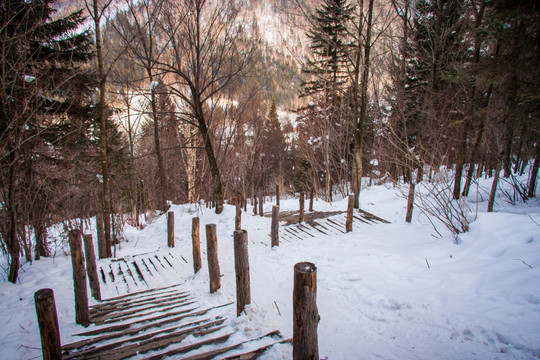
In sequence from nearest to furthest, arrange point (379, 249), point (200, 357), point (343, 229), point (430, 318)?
1. point (200, 357)
2. point (430, 318)
3. point (379, 249)
4. point (343, 229)

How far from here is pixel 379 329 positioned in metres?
3.06

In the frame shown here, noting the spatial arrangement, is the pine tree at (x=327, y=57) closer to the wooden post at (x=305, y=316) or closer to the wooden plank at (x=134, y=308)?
→ the wooden plank at (x=134, y=308)

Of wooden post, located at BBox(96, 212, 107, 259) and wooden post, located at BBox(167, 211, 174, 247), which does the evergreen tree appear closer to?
wooden post, located at BBox(96, 212, 107, 259)

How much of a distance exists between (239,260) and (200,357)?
1.28 meters

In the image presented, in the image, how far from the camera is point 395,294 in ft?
11.9

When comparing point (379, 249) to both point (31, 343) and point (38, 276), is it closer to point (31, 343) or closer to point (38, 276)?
point (31, 343)

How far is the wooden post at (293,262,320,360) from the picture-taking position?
213 centimetres

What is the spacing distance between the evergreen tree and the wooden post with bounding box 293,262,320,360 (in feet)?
16.0

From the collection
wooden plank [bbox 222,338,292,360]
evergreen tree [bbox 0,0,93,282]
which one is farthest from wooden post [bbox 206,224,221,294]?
evergreen tree [bbox 0,0,93,282]

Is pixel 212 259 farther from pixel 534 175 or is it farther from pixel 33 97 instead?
pixel 534 175

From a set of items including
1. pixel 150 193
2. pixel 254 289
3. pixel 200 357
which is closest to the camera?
pixel 200 357

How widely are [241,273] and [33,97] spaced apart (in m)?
5.86

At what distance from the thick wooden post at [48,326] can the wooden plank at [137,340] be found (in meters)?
0.14

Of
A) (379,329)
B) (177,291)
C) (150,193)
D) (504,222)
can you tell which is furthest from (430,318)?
(150,193)
